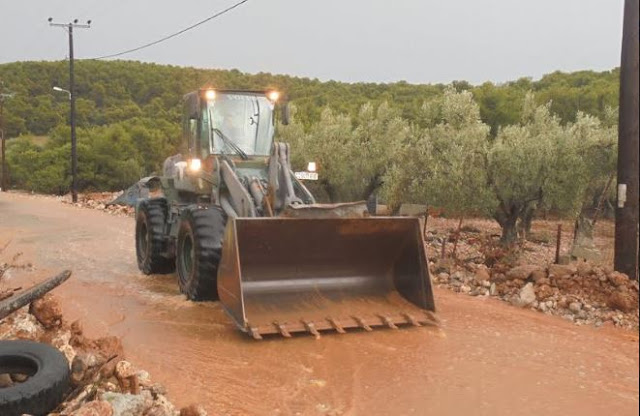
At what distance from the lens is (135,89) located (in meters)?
61.4

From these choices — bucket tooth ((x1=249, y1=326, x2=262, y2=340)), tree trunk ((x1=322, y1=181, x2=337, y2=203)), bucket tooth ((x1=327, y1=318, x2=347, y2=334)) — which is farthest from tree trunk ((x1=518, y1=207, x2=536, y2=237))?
tree trunk ((x1=322, y1=181, x2=337, y2=203))

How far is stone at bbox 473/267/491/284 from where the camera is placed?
10038mm

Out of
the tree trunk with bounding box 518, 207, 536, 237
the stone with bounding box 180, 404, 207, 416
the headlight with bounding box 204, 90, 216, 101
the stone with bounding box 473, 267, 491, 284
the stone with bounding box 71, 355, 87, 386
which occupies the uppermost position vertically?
the headlight with bounding box 204, 90, 216, 101

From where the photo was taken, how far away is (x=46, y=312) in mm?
6254

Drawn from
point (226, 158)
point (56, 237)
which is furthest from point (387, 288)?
point (56, 237)

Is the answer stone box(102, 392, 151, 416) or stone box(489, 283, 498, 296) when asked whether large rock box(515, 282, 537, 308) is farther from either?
stone box(102, 392, 151, 416)

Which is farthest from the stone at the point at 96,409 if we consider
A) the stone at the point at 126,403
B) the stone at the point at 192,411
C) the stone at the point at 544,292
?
the stone at the point at 544,292

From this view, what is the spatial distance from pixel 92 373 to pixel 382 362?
277cm

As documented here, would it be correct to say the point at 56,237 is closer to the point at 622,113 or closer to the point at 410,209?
the point at 410,209

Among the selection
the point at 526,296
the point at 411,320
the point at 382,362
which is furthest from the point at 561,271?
the point at 382,362

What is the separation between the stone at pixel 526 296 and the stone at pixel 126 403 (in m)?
5.96

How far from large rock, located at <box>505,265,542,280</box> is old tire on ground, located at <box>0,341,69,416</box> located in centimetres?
697

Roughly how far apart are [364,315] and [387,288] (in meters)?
0.80

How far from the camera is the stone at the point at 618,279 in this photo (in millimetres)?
8520
